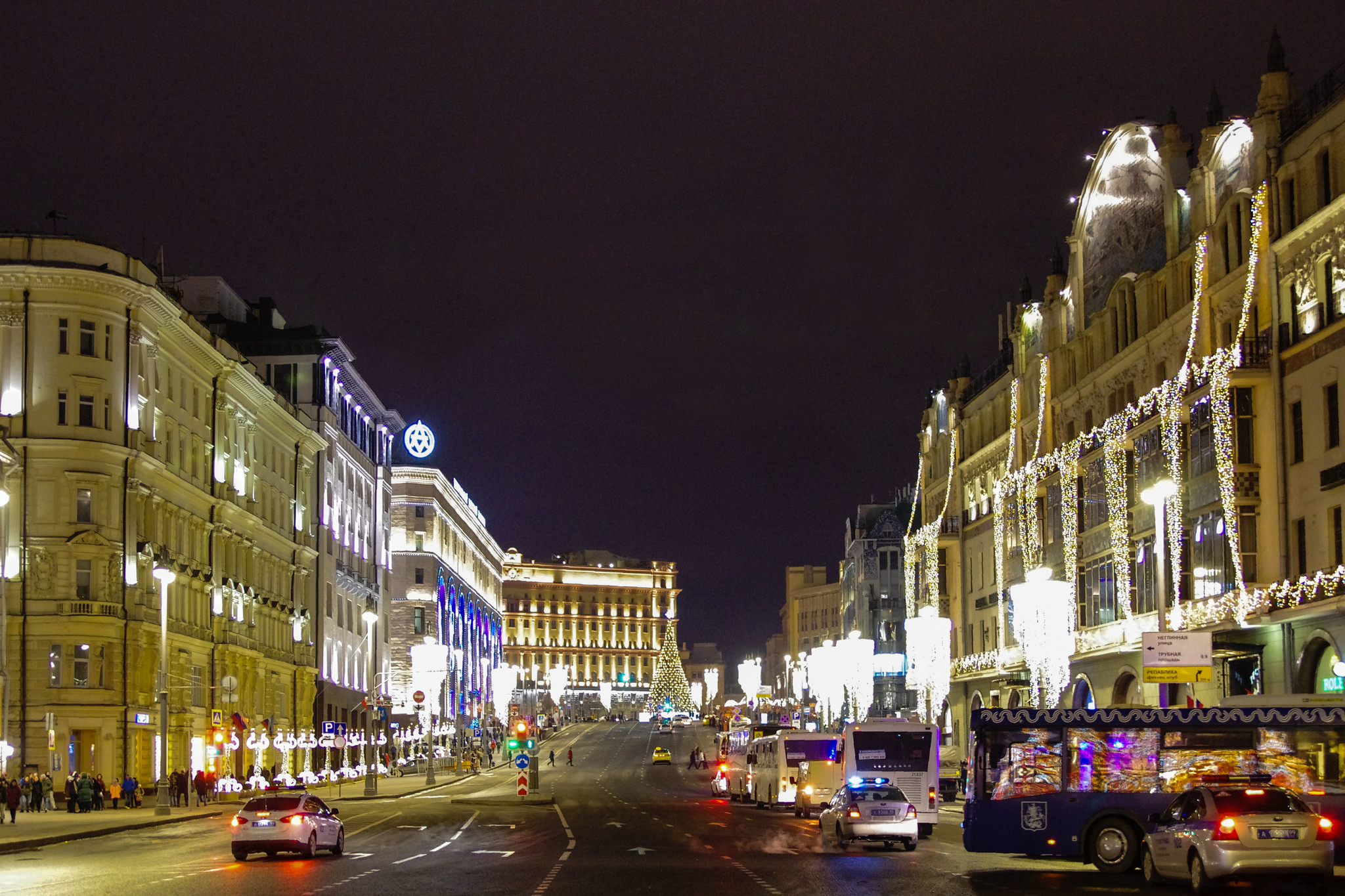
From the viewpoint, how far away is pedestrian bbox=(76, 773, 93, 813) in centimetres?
5762

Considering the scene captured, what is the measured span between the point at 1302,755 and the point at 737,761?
42466mm

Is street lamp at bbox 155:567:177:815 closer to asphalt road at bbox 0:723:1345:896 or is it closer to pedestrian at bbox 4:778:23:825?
asphalt road at bbox 0:723:1345:896

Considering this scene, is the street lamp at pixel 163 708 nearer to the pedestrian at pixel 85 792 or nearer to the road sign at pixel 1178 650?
the pedestrian at pixel 85 792

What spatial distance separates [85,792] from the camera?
57688 millimetres

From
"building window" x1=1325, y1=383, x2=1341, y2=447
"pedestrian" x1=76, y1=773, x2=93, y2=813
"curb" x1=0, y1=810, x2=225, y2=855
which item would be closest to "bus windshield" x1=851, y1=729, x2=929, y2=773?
"building window" x1=1325, y1=383, x2=1341, y2=447

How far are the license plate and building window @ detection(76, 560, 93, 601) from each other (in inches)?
1995

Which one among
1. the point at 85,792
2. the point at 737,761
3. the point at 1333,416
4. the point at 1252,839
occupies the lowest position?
the point at 737,761

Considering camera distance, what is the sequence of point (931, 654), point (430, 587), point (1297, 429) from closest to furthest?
point (1297, 429) → point (931, 654) → point (430, 587)

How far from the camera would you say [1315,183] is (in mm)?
46438

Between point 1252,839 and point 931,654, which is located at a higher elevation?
point 931,654

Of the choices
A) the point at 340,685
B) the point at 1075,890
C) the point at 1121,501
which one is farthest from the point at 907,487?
the point at 1075,890

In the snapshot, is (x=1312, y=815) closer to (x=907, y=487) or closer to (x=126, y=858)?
(x=126, y=858)

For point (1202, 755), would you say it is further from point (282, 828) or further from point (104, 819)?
point (104, 819)

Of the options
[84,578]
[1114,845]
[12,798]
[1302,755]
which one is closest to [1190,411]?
[1302,755]
